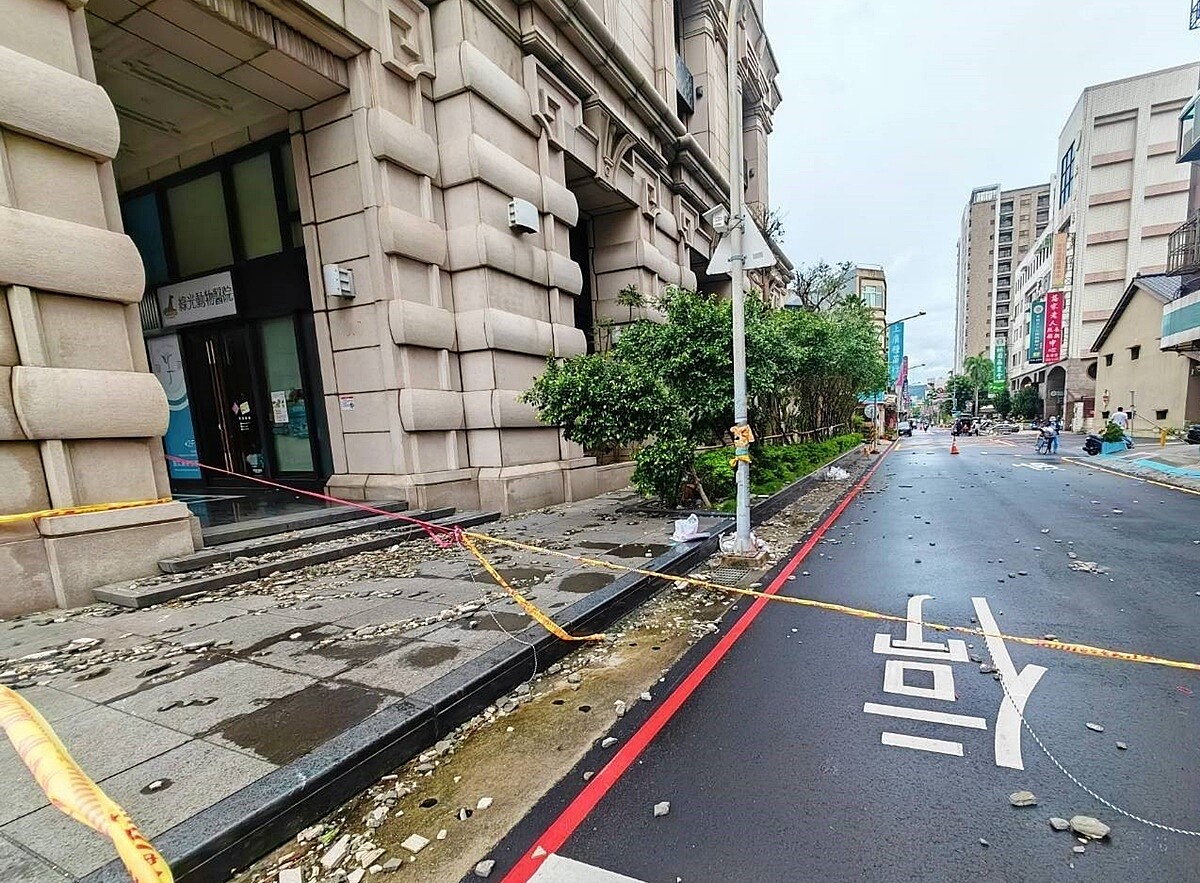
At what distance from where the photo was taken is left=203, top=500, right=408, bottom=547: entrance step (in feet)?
21.8

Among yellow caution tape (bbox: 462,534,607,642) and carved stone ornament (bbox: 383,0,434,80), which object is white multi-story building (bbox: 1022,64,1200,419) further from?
yellow caution tape (bbox: 462,534,607,642)

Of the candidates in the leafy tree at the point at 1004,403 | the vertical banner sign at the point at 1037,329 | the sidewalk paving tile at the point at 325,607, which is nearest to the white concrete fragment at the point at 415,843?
the sidewalk paving tile at the point at 325,607

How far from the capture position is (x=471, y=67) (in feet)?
30.8

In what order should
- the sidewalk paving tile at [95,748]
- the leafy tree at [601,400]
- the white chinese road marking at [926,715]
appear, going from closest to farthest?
the sidewalk paving tile at [95,748], the white chinese road marking at [926,715], the leafy tree at [601,400]

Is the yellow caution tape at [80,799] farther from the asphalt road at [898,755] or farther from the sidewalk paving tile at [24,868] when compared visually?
the asphalt road at [898,755]

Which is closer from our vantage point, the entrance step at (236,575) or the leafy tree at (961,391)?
the entrance step at (236,575)

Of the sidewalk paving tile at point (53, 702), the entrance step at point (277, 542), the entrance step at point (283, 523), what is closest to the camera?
the sidewalk paving tile at point (53, 702)

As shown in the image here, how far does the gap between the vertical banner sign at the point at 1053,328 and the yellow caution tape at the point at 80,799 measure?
6391cm

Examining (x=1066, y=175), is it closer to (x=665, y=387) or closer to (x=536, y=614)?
(x=665, y=387)

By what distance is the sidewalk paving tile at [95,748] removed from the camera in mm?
2555

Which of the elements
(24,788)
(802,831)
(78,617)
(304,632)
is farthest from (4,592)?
(802,831)

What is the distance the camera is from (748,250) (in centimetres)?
698

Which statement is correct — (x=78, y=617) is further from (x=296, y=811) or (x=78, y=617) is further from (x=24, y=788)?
(x=296, y=811)

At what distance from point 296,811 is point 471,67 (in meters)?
10.9
